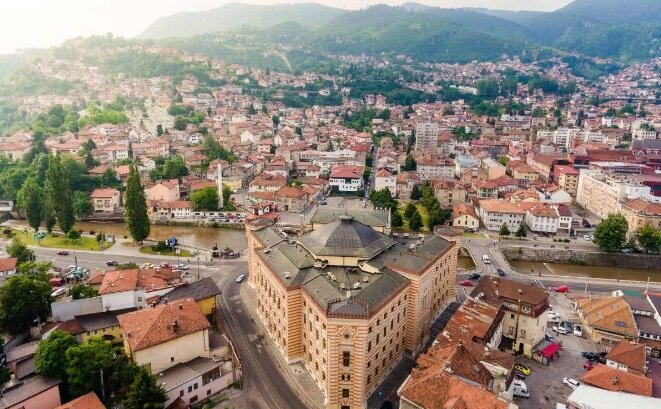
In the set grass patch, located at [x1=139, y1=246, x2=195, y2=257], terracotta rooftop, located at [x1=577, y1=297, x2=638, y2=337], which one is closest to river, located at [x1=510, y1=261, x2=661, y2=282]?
terracotta rooftop, located at [x1=577, y1=297, x2=638, y2=337]

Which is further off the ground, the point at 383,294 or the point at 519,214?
the point at 383,294

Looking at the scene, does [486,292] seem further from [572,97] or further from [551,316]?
[572,97]


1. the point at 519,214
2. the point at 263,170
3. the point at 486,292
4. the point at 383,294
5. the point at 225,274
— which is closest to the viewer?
the point at 383,294

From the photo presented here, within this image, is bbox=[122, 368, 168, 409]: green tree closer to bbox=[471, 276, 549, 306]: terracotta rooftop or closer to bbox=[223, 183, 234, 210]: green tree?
bbox=[471, 276, 549, 306]: terracotta rooftop

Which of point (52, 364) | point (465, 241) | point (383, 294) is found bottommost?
point (465, 241)

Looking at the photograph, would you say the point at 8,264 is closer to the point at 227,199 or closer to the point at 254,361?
the point at 254,361

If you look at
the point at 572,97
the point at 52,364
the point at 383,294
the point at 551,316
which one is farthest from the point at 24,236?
the point at 572,97

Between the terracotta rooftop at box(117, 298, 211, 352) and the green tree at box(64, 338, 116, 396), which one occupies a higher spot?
the terracotta rooftop at box(117, 298, 211, 352)
